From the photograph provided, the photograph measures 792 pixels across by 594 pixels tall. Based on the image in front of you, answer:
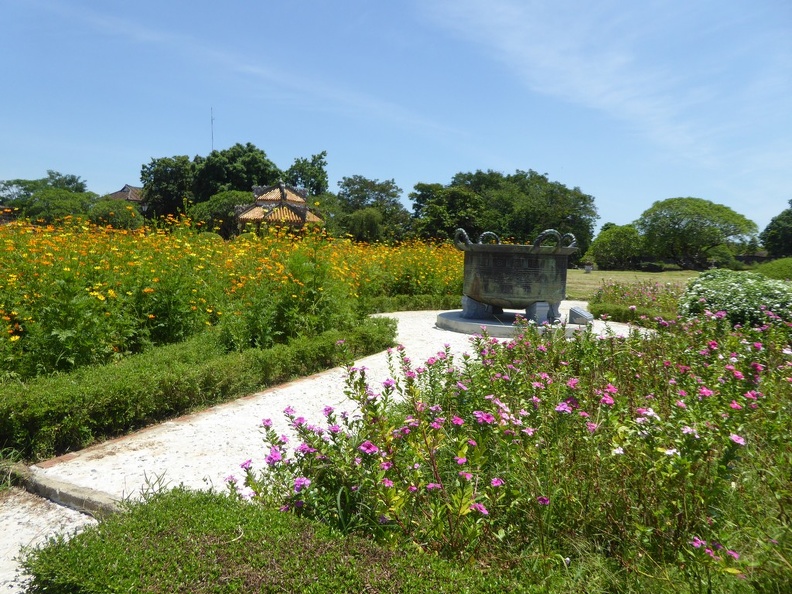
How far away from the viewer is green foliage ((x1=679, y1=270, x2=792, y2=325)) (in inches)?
302

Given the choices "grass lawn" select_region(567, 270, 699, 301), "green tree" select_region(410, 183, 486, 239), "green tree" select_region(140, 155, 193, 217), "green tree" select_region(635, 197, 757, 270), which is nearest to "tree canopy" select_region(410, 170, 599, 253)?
"green tree" select_region(410, 183, 486, 239)

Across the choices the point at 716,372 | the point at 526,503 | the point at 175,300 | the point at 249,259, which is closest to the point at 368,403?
the point at 526,503

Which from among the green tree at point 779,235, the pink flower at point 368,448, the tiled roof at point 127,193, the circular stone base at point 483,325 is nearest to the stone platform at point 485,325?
the circular stone base at point 483,325

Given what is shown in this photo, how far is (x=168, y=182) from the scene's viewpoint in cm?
4788

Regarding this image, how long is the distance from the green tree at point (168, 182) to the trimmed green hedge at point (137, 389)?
44599 millimetres

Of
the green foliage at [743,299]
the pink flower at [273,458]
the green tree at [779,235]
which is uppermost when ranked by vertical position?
the green tree at [779,235]

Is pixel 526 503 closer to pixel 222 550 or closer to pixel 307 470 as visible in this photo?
pixel 307 470

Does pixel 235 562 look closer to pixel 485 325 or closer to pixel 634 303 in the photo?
pixel 485 325

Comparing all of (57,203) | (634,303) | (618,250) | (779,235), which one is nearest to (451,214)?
(618,250)

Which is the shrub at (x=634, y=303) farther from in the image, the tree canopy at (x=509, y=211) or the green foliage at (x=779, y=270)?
the tree canopy at (x=509, y=211)

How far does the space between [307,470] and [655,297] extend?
39.0 ft

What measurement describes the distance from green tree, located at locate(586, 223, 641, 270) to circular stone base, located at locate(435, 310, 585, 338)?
35.9 m

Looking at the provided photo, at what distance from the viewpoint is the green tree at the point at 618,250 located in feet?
143

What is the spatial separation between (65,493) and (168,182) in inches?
1947
